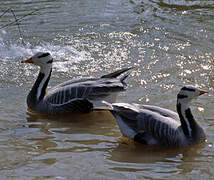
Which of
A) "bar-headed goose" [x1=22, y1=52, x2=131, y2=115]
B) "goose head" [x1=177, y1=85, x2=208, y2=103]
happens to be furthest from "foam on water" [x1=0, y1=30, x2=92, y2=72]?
"goose head" [x1=177, y1=85, x2=208, y2=103]

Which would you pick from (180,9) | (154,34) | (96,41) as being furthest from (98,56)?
(180,9)

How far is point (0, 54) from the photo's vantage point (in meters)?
10.4

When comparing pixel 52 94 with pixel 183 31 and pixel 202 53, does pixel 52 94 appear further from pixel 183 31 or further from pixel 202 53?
pixel 183 31

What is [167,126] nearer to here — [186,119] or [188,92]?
[186,119]

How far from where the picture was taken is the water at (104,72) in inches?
241

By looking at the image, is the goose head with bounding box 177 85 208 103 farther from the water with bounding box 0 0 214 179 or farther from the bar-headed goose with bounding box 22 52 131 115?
the bar-headed goose with bounding box 22 52 131 115

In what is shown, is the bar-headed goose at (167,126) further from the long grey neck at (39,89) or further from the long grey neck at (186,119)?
the long grey neck at (39,89)

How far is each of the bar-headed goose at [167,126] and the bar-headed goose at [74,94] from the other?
1.06 metres

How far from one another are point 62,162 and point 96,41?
5326 mm

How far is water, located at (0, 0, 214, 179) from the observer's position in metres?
6.11

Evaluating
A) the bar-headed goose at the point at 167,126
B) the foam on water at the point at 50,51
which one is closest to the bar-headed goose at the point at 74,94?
the bar-headed goose at the point at 167,126

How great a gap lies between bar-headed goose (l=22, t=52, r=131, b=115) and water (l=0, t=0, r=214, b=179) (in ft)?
0.62

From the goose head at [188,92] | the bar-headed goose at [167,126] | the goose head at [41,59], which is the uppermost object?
the goose head at [41,59]

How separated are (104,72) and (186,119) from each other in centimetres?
315
